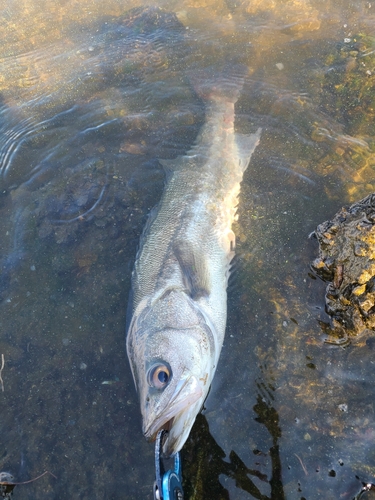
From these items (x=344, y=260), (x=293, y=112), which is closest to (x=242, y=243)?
(x=344, y=260)

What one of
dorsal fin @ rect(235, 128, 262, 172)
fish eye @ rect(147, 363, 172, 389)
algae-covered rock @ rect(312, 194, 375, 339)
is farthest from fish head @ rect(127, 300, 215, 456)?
dorsal fin @ rect(235, 128, 262, 172)

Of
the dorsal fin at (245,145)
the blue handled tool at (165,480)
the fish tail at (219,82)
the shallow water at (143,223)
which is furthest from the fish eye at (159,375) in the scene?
the fish tail at (219,82)

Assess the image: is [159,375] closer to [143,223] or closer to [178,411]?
[178,411]

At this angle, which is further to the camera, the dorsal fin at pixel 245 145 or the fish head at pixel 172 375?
the dorsal fin at pixel 245 145

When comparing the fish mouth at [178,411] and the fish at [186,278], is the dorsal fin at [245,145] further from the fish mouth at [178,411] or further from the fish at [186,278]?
the fish mouth at [178,411]

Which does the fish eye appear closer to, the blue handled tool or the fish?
the fish
